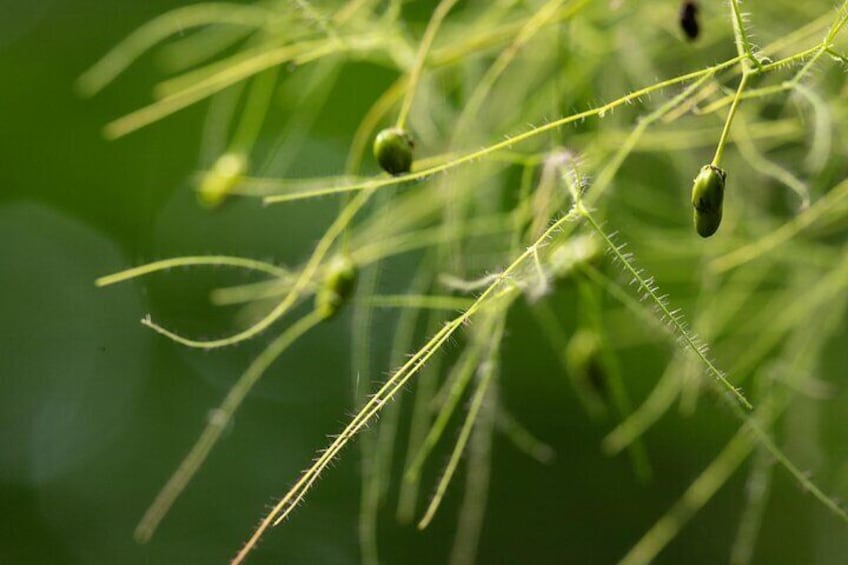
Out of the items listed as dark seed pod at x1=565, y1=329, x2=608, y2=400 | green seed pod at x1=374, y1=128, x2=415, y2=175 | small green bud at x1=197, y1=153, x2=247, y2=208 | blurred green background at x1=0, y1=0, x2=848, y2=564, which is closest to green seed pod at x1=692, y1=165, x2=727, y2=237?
green seed pod at x1=374, y1=128, x2=415, y2=175

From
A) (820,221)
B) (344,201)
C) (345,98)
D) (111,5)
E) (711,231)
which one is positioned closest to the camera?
(711,231)

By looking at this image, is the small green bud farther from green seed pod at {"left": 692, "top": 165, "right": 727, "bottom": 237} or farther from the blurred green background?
the blurred green background

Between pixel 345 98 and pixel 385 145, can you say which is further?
pixel 345 98

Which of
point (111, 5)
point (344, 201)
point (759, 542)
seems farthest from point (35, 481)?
point (344, 201)

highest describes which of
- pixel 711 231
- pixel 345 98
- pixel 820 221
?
pixel 711 231

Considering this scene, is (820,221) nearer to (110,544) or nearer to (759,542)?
(759,542)

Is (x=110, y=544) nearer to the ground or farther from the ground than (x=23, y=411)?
nearer to the ground

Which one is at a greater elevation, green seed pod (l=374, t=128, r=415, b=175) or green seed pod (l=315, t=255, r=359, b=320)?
green seed pod (l=374, t=128, r=415, b=175)

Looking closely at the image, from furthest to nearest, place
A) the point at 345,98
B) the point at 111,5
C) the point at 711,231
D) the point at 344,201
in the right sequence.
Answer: the point at 111,5 → the point at 345,98 → the point at 344,201 → the point at 711,231
